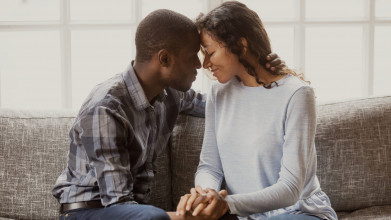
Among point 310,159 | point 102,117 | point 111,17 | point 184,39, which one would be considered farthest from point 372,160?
point 111,17

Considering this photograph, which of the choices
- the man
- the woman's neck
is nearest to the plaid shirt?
the man

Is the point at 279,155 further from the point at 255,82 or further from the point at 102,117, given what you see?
the point at 102,117

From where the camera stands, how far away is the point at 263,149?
1.67 metres

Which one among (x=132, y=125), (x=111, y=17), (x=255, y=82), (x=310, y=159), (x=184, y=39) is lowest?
(x=310, y=159)

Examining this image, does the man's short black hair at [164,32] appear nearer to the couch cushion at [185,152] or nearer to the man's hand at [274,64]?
the man's hand at [274,64]

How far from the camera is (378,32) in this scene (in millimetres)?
2631

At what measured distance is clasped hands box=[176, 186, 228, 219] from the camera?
1.47m

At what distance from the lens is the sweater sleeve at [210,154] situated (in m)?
1.80

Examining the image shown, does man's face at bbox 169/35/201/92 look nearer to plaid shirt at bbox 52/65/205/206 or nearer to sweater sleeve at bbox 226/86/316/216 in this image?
plaid shirt at bbox 52/65/205/206

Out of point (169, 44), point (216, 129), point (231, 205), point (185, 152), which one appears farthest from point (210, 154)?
point (169, 44)

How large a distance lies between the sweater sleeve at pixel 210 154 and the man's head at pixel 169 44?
18 centimetres

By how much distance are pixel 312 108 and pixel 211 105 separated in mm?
396

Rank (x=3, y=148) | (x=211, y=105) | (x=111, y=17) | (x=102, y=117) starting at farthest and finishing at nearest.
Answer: (x=111, y=17) → (x=3, y=148) → (x=211, y=105) → (x=102, y=117)

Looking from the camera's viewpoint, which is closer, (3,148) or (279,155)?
(279,155)
